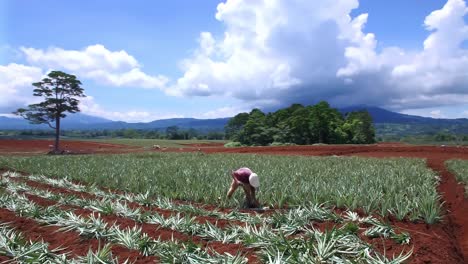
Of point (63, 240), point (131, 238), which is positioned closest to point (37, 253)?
point (63, 240)

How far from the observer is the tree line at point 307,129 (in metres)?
53.7

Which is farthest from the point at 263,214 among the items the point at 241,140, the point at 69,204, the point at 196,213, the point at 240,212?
the point at 241,140

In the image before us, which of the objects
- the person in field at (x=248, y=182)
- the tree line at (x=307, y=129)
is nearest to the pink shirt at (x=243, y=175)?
the person in field at (x=248, y=182)

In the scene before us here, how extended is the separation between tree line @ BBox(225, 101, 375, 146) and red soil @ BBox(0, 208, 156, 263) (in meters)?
46.3

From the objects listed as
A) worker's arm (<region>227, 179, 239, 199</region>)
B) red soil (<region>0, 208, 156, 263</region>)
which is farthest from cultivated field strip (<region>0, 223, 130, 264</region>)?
worker's arm (<region>227, 179, 239, 199</region>)

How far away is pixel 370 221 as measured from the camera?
5.87 m

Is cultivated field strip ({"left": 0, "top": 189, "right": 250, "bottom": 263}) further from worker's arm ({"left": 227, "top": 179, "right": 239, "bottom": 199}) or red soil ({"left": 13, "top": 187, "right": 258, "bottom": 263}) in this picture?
worker's arm ({"left": 227, "top": 179, "right": 239, "bottom": 199})

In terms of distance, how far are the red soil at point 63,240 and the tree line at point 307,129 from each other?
1822 inches

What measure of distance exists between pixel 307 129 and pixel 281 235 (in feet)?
166

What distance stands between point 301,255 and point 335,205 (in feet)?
11.5

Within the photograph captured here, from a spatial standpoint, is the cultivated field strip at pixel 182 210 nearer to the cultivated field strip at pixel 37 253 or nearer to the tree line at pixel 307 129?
the cultivated field strip at pixel 37 253

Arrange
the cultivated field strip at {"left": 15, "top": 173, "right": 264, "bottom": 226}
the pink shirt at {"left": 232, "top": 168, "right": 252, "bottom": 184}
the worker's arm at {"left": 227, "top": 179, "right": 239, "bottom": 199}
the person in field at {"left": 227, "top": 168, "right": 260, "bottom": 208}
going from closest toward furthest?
the cultivated field strip at {"left": 15, "top": 173, "right": 264, "bottom": 226}, the person in field at {"left": 227, "top": 168, "right": 260, "bottom": 208}, the pink shirt at {"left": 232, "top": 168, "right": 252, "bottom": 184}, the worker's arm at {"left": 227, "top": 179, "right": 239, "bottom": 199}

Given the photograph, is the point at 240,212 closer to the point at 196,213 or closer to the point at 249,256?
the point at 196,213

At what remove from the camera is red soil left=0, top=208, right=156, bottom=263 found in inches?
192
